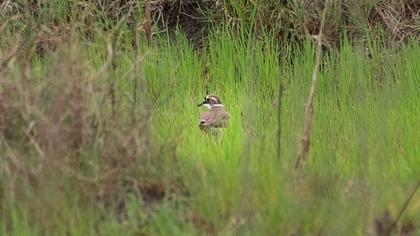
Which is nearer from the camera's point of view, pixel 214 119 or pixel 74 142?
pixel 74 142

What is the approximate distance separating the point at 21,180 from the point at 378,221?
1449mm

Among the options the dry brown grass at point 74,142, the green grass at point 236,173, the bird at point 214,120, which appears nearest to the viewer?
the green grass at point 236,173

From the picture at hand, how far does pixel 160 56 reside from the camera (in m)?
6.54

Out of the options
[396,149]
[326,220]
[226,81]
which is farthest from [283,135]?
[226,81]

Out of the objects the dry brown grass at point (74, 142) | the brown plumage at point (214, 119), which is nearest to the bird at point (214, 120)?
the brown plumage at point (214, 119)

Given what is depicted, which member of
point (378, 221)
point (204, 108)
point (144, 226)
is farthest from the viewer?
point (204, 108)

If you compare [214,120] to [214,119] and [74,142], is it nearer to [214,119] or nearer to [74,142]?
[214,119]

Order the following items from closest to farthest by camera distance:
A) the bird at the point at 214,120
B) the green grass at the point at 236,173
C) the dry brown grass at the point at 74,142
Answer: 1. the green grass at the point at 236,173
2. the dry brown grass at the point at 74,142
3. the bird at the point at 214,120

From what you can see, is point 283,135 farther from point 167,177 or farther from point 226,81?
point 226,81

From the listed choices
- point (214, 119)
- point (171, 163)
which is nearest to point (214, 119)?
point (214, 119)

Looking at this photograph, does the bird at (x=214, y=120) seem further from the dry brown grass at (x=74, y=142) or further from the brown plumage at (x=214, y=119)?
the dry brown grass at (x=74, y=142)

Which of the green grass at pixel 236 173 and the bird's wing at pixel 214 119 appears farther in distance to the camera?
the bird's wing at pixel 214 119

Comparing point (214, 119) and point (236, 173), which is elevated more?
point (214, 119)

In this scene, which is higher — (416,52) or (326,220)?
(416,52)
